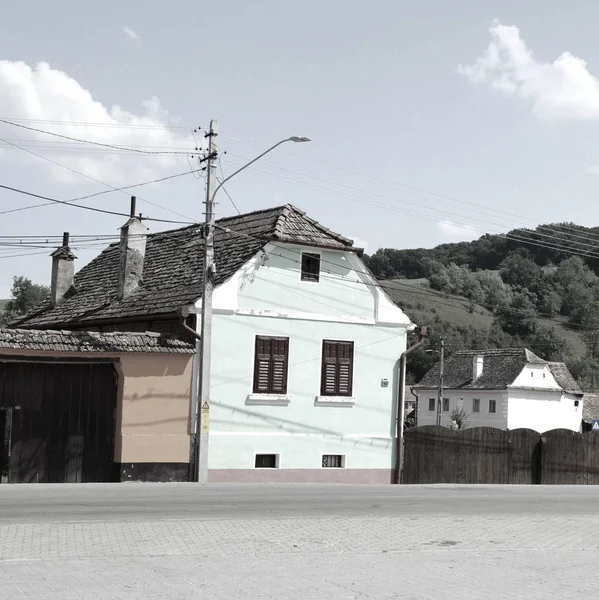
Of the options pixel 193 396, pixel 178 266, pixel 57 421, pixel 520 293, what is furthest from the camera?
pixel 520 293

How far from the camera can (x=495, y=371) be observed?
8988 centimetres

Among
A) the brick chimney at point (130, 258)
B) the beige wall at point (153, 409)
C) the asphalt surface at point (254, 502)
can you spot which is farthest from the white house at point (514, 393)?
the asphalt surface at point (254, 502)

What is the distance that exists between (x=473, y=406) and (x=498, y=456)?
56235mm

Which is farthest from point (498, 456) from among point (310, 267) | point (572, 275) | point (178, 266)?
point (572, 275)

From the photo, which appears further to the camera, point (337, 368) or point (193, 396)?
point (337, 368)

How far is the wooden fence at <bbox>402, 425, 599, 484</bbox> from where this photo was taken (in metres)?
32.7

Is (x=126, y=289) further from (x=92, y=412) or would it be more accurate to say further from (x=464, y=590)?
Answer: (x=464, y=590)

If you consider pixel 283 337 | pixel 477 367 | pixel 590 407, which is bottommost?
pixel 590 407

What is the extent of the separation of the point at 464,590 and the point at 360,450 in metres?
20.4

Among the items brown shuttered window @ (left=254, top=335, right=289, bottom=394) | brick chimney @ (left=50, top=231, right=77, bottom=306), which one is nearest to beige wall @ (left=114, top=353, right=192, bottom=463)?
brown shuttered window @ (left=254, top=335, right=289, bottom=394)

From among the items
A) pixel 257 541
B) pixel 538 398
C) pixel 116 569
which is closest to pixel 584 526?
pixel 257 541

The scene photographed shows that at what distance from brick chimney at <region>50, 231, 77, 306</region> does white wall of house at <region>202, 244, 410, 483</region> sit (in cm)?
1002

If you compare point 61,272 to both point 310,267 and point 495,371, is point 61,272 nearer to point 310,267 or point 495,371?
point 310,267

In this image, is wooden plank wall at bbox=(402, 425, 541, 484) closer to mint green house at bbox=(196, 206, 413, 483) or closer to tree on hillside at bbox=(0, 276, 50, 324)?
mint green house at bbox=(196, 206, 413, 483)
